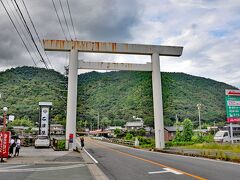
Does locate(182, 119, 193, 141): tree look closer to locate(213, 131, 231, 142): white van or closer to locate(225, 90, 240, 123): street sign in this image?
locate(213, 131, 231, 142): white van

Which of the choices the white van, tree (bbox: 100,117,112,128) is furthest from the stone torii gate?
tree (bbox: 100,117,112,128)

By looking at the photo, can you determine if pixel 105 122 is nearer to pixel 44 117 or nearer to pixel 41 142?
pixel 44 117

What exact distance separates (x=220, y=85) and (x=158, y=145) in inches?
3799

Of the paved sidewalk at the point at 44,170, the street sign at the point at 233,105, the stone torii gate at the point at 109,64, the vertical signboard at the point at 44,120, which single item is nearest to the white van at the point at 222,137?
the stone torii gate at the point at 109,64

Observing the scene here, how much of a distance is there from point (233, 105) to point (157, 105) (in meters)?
8.54

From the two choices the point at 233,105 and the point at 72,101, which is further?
the point at 72,101

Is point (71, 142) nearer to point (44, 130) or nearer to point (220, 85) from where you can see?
point (44, 130)

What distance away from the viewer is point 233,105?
62.7ft

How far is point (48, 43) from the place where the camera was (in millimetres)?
24547

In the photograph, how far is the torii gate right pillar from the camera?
85.3ft

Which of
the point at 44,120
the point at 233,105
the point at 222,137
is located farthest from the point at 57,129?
the point at 233,105

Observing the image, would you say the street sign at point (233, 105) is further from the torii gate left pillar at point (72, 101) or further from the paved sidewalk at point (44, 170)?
the torii gate left pillar at point (72, 101)

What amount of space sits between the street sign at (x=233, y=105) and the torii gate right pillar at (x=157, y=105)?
8122 mm

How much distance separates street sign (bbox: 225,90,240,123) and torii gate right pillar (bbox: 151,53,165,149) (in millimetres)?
8122
